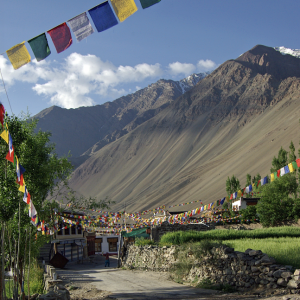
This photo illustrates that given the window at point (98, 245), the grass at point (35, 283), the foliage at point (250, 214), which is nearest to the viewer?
Result: the grass at point (35, 283)

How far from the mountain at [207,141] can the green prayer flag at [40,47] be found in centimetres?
8582

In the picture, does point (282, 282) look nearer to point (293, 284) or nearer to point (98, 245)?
point (293, 284)

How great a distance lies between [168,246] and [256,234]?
241 inches

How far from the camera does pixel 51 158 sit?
14.0 meters

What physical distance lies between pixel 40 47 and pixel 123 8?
282 centimetres

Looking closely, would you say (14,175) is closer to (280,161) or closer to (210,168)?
(280,161)

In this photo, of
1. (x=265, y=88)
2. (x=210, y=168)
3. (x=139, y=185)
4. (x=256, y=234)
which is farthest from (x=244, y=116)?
(x=256, y=234)

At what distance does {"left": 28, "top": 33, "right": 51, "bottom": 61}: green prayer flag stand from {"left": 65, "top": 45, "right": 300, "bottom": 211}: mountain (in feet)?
282

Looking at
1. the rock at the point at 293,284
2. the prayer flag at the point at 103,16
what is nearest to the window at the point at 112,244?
the rock at the point at 293,284

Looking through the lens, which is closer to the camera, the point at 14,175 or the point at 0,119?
the point at 0,119

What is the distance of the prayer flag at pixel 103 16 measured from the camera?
31.0ft

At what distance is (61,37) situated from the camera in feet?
32.1

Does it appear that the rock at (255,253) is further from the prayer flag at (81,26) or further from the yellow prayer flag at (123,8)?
the prayer flag at (81,26)

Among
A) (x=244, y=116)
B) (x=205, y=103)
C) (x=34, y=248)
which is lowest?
(x=34, y=248)
